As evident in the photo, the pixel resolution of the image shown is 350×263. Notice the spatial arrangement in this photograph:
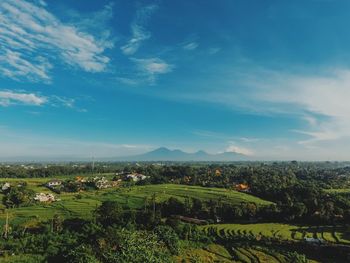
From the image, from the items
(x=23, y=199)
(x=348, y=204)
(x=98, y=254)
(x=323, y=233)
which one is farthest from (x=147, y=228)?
(x=348, y=204)

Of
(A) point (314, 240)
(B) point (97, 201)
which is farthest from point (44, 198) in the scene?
(A) point (314, 240)

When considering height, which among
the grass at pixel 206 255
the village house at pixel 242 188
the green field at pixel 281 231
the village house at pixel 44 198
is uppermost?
the village house at pixel 242 188

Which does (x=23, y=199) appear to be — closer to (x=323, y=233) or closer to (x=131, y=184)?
(x=131, y=184)

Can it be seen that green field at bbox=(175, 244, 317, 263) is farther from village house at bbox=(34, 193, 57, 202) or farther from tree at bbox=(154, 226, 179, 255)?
village house at bbox=(34, 193, 57, 202)

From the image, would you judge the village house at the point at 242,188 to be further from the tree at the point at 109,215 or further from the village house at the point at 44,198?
the village house at the point at 44,198

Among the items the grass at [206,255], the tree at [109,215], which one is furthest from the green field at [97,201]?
the grass at [206,255]

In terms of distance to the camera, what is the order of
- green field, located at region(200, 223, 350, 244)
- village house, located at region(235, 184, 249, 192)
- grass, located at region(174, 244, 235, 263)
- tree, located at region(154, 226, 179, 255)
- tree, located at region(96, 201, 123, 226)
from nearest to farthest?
grass, located at region(174, 244, 235, 263)
tree, located at region(154, 226, 179, 255)
green field, located at region(200, 223, 350, 244)
tree, located at region(96, 201, 123, 226)
village house, located at region(235, 184, 249, 192)

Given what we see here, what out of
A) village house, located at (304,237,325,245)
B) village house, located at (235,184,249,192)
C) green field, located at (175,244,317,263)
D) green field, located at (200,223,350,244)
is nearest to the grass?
green field, located at (175,244,317,263)

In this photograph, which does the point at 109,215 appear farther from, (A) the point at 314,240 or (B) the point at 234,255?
(A) the point at 314,240
